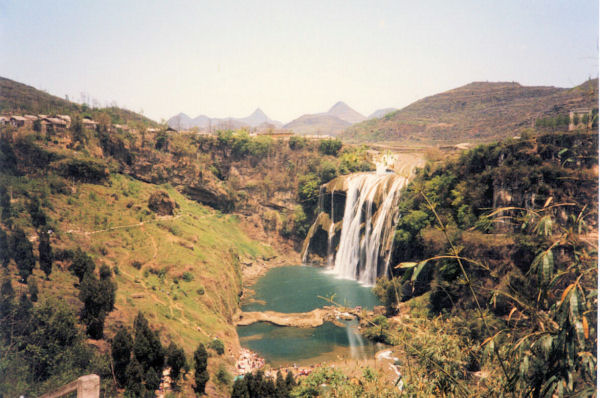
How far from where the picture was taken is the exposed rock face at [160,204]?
3000cm

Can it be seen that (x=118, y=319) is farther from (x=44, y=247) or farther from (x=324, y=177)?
(x=324, y=177)

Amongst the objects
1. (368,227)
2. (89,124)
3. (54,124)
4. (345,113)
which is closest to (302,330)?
(368,227)

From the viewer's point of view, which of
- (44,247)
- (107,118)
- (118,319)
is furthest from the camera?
(107,118)

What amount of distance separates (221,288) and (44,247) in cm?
990

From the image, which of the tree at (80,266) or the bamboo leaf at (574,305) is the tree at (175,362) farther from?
the bamboo leaf at (574,305)

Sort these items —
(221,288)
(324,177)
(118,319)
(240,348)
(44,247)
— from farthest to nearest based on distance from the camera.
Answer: (324,177) → (221,288) → (240,348) → (44,247) → (118,319)

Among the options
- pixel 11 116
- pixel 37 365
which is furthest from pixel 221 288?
pixel 11 116

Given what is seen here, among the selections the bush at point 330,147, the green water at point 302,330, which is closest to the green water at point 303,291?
the green water at point 302,330

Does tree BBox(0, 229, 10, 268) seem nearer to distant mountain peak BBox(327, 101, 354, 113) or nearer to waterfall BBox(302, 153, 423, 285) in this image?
waterfall BBox(302, 153, 423, 285)

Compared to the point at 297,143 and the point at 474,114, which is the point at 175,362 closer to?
the point at 297,143

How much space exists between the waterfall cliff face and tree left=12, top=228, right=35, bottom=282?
20.2m

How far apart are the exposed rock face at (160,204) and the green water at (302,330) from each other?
873 cm

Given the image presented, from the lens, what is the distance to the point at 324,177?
131 feet

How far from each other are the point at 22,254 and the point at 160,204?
14883 mm
